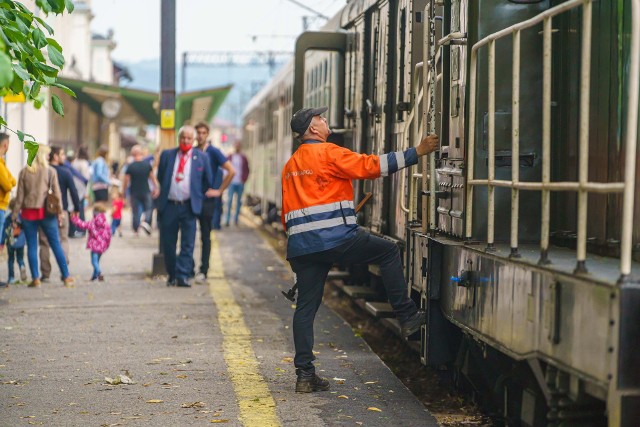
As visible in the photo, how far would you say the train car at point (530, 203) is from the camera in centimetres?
451

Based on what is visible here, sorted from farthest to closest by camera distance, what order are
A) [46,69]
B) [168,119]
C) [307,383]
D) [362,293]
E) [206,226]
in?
[168,119] < [206,226] < [362,293] < [307,383] < [46,69]

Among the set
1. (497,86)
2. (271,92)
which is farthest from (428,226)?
(271,92)

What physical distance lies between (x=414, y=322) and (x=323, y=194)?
1.00m

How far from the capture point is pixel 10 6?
5.94 meters

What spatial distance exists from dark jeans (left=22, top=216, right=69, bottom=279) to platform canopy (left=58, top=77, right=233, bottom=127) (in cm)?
1232

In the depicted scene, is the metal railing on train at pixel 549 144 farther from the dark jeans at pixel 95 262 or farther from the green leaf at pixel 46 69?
the dark jeans at pixel 95 262

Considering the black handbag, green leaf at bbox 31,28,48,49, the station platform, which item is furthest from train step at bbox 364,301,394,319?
the black handbag

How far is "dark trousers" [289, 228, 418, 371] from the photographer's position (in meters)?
7.07

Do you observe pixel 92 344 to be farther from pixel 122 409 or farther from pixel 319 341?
pixel 122 409

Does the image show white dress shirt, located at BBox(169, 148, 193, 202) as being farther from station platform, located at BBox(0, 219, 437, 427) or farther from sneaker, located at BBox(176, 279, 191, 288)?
station platform, located at BBox(0, 219, 437, 427)

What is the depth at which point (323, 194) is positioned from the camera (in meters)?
6.97

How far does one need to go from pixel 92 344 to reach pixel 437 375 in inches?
109

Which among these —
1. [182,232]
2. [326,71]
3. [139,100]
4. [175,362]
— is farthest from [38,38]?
[139,100]

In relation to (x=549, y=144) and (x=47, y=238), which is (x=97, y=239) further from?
(x=549, y=144)
